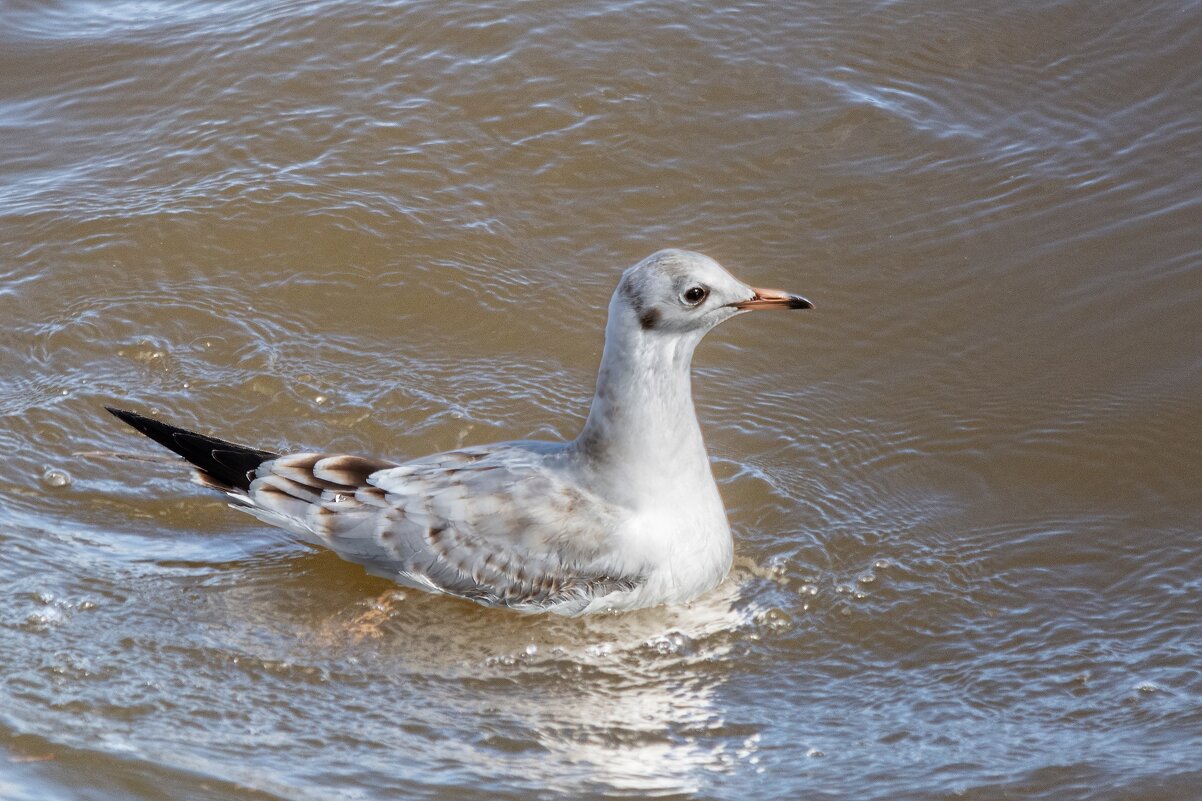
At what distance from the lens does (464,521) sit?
5375 millimetres

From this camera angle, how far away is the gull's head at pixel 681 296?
199 inches

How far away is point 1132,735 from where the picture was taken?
4.47 meters

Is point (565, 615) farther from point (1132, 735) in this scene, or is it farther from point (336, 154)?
point (336, 154)

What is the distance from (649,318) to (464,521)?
104cm

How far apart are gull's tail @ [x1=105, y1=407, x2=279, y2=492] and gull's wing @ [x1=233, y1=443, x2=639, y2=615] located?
0.04m

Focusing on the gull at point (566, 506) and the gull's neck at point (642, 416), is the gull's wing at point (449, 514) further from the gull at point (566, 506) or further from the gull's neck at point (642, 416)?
the gull's neck at point (642, 416)

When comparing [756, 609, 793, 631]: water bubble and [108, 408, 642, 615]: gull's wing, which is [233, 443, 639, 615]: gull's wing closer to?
[108, 408, 642, 615]: gull's wing

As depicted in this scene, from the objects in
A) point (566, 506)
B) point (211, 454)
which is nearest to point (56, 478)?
point (211, 454)

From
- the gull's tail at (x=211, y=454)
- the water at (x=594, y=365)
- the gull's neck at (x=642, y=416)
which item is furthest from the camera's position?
the gull's tail at (x=211, y=454)

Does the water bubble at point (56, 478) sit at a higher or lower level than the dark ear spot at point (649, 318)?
lower

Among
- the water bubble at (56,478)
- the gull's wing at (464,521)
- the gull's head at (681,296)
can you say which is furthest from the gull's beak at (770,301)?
the water bubble at (56,478)

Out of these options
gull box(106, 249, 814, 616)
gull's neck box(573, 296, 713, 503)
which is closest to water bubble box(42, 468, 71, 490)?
gull box(106, 249, 814, 616)

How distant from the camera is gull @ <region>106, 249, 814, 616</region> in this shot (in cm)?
530

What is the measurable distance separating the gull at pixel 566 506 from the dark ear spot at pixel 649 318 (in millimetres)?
29
